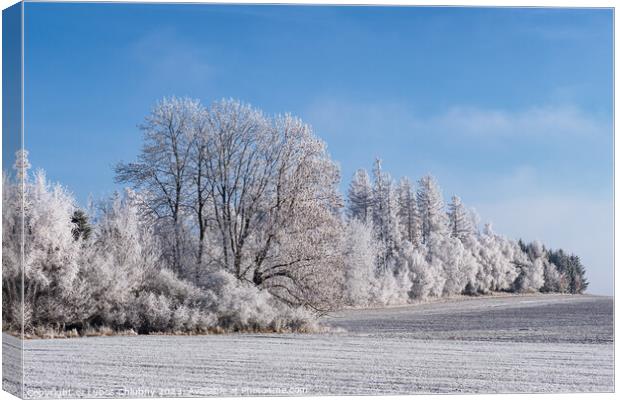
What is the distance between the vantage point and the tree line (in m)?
14.5

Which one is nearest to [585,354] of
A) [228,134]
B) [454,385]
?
[454,385]

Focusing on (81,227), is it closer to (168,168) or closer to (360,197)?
(168,168)

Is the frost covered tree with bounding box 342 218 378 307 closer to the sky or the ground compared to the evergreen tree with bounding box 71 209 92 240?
closer to the ground

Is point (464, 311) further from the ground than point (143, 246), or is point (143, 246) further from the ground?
point (143, 246)

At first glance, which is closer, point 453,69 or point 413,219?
point 453,69

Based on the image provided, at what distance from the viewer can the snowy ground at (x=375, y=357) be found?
12.8 metres

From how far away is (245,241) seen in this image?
15.3m

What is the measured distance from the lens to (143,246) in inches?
588

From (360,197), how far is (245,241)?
196 centimetres

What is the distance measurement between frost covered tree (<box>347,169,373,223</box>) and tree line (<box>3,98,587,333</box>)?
0.02 meters

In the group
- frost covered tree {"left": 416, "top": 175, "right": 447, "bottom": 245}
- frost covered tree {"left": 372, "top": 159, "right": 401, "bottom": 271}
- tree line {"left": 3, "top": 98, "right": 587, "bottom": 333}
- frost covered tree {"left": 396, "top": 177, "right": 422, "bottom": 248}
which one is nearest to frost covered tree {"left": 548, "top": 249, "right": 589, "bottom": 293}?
tree line {"left": 3, "top": 98, "right": 587, "bottom": 333}

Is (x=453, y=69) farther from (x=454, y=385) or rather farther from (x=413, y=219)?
(x=454, y=385)

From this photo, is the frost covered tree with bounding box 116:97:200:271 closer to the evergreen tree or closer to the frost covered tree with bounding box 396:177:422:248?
the evergreen tree

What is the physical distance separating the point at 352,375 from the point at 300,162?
371cm
